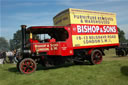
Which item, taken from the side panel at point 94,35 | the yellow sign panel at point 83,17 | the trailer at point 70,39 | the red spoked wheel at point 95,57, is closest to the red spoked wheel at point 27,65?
the trailer at point 70,39

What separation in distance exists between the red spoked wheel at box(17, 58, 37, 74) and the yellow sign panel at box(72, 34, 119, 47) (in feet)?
9.92

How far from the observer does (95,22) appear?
32.8 ft

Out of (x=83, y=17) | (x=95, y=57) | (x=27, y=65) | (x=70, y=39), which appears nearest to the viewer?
(x=27, y=65)

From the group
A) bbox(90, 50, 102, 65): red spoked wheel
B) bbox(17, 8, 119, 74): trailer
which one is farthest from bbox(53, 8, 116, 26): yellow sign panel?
bbox(90, 50, 102, 65): red spoked wheel

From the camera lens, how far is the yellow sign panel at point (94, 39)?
909cm

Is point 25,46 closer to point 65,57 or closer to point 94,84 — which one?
point 65,57

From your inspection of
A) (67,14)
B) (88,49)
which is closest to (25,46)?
(67,14)

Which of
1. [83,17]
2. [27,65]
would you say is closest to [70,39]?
[83,17]

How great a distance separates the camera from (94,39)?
9.85 m

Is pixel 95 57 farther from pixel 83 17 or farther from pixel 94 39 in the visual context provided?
pixel 83 17

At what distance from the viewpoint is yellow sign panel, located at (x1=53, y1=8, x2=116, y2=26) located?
29.3 ft

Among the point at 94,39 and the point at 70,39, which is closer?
the point at 70,39

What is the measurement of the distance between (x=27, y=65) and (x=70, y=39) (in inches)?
124

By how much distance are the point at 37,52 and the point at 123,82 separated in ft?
14.8
